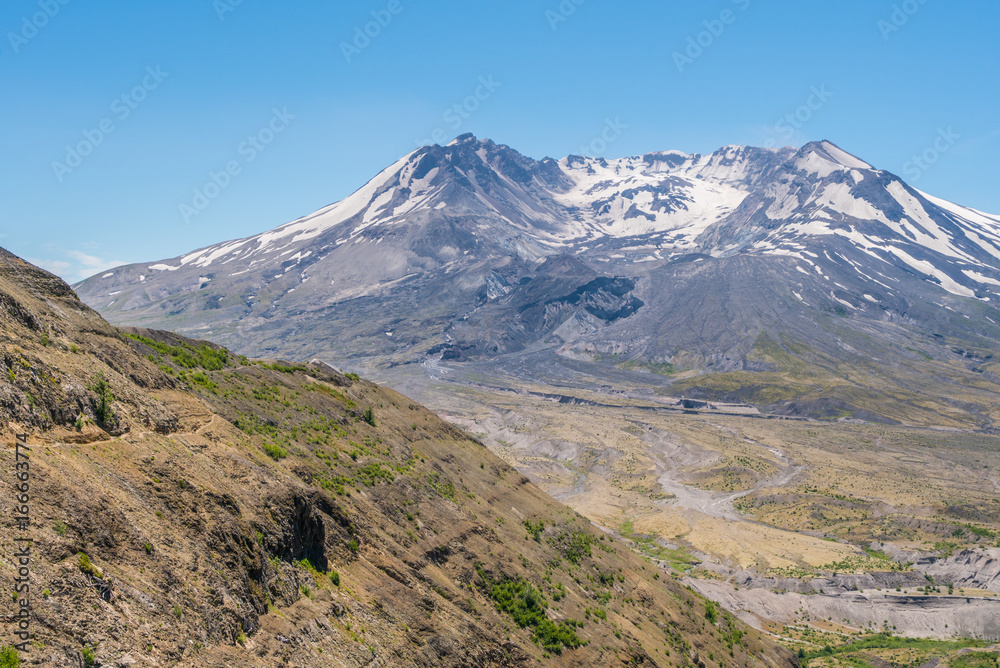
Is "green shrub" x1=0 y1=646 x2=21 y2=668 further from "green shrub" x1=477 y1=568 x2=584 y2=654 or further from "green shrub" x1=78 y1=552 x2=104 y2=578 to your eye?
"green shrub" x1=477 y1=568 x2=584 y2=654

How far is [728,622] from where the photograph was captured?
138 feet

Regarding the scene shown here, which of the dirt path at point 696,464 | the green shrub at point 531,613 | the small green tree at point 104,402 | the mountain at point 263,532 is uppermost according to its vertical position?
the small green tree at point 104,402

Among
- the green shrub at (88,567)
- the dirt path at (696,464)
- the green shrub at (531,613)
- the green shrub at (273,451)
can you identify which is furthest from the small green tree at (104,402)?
the dirt path at (696,464)

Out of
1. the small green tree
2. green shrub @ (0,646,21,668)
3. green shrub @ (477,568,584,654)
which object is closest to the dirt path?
green shrub @ (477,568,584,654)

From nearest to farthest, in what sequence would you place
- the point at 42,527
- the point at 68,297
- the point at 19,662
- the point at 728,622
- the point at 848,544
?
the point at 19,662 → the point at 42,527 → the point at 68,297 → the point at 728,622 → the point at 848,544

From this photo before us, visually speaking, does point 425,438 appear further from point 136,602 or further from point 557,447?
point 557,447

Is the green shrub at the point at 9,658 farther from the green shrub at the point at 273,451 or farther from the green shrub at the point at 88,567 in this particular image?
the green shrub at the point at 273,451

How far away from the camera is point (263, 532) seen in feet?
60.8

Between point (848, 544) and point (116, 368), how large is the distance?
8796cm

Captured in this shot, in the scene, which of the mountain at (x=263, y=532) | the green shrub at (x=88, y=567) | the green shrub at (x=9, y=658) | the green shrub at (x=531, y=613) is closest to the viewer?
the green shrub at (x=9, y=658)

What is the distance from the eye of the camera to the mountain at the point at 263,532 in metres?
13.7

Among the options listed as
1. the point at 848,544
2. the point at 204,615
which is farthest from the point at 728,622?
the point at 848,544

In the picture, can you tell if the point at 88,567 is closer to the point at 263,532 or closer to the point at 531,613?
the point at 263,532

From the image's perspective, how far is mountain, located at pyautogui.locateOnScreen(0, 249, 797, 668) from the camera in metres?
13.7
